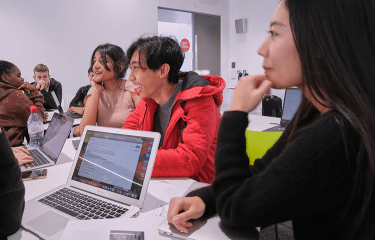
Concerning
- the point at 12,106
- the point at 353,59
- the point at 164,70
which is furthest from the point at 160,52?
the point at 12,106

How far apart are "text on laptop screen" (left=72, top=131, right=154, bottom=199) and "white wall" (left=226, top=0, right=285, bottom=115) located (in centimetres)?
585

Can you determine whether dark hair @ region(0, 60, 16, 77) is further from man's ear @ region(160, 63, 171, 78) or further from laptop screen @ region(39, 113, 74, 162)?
man's ear @ region(160, 63, 171, 78)

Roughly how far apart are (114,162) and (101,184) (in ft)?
0.33

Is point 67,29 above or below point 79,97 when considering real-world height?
above

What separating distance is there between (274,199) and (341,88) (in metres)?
0.27

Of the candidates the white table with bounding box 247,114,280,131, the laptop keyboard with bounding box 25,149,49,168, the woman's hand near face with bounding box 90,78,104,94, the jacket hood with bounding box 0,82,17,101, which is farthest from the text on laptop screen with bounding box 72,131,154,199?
the jacket hood with bounding box 0,82,17,101

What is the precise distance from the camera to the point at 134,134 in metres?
1.03

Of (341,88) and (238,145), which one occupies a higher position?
(341,88)

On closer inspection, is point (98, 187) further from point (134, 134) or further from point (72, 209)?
point (134, 134)

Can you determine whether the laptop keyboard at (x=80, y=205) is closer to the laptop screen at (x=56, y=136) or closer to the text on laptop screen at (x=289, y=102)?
the laptop screen at (x=56, y=136)

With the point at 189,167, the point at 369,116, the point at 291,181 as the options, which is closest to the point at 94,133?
the point at 189,167

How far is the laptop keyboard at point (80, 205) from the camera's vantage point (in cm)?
91

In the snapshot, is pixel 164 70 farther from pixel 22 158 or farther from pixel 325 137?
pixel 325 137

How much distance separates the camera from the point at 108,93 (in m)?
2.34
